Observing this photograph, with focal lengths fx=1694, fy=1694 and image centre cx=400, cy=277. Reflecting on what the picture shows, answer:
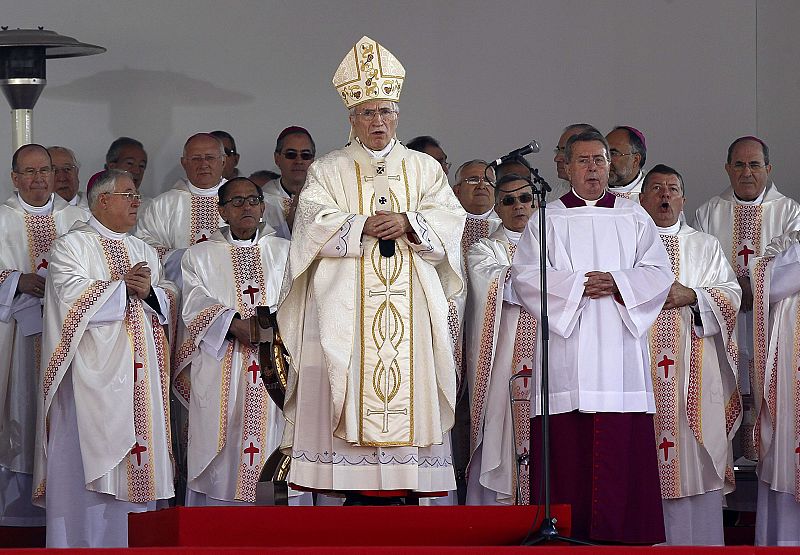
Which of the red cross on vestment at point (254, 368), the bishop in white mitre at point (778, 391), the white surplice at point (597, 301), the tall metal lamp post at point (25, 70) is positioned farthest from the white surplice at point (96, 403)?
the bishop in white mitre at point (778, 391)

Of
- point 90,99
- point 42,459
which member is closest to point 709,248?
point 42,459

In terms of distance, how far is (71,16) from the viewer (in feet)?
40.3

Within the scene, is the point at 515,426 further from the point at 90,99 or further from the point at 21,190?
the point at 90,99

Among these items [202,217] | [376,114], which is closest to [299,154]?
[202,217]

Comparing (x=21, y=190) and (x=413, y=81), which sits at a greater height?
(x=413, y=81)

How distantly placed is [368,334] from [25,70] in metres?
3.89

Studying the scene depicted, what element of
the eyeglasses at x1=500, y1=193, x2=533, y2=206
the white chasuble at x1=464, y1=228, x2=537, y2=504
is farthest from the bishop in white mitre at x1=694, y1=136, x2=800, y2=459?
the white chasuble at x1=464, y1=228, x2=537, y2=504

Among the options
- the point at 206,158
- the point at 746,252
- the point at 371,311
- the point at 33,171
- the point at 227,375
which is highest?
the point at 206,158

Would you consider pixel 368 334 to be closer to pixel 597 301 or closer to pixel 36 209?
pixel 597 301

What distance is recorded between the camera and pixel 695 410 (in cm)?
929

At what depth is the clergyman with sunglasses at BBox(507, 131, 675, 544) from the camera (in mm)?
7965

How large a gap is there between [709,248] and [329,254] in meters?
2.71

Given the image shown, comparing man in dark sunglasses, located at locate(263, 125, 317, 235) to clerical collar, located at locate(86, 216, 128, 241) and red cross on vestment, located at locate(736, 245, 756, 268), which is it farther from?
red cross on vestment, located at locate(736, 245, 756, 268)

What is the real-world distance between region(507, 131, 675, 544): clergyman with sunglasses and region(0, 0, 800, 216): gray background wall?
171 inches
